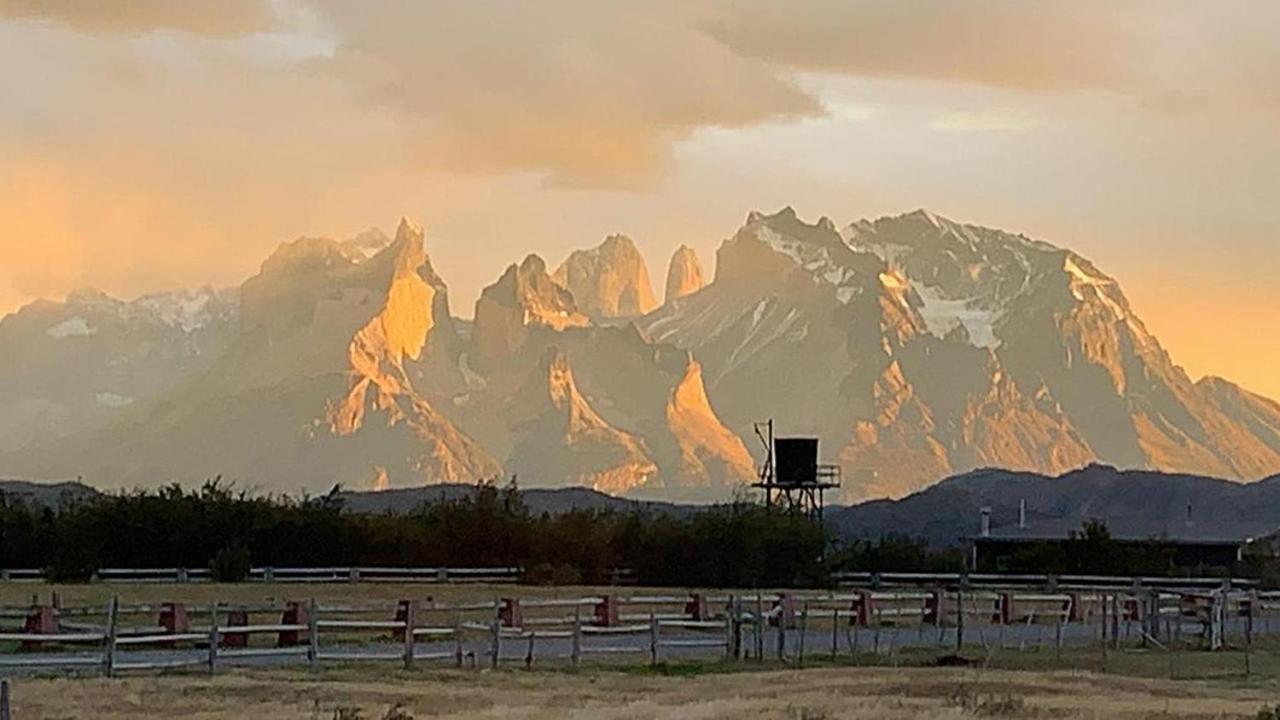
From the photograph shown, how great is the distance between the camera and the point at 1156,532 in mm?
137375

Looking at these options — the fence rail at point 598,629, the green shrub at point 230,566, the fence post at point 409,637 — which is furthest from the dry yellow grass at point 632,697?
the green shrub at point 230,566

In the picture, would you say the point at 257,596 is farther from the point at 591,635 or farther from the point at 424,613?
the point at 591,635

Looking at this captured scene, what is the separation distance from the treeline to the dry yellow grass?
55052 millimetres

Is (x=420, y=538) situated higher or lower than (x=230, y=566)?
higher

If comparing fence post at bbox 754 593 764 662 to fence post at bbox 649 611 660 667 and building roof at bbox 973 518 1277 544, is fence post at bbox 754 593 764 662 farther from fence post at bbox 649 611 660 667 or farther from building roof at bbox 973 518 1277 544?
building roof at bbox 973 518 1277 544

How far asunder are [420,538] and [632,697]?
67146 mm

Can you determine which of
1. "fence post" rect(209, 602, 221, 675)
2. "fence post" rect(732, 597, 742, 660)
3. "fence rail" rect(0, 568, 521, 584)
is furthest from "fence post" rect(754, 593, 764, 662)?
"fence rail" rect(0, 568, 521, 584)

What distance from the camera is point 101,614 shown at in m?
55.9

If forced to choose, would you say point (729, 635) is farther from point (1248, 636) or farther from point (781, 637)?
point (1248, 636)

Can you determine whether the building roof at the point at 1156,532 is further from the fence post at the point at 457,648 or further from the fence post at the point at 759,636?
the fence post at the point at 457,648

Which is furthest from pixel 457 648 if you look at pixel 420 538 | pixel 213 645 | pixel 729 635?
pixel 420 538

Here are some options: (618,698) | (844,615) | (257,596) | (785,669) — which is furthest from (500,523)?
(618,698)

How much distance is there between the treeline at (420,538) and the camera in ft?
323

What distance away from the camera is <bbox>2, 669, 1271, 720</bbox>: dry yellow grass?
33688 mm
